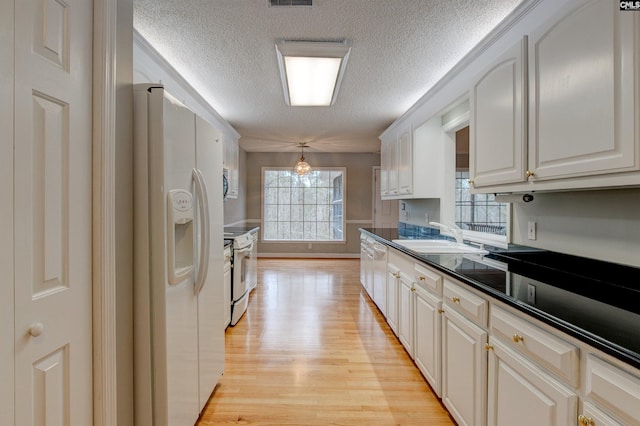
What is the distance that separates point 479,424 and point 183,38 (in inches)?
116

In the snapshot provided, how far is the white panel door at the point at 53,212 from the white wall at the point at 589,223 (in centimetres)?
228

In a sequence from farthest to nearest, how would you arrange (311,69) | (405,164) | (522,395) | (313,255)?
(313,255) < (405,164) < (311,69) < (522,395)

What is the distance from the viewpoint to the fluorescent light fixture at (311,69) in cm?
225

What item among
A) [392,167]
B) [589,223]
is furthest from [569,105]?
[392,167]

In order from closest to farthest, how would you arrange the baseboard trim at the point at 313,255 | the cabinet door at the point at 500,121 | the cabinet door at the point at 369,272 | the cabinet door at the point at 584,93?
the cabinet door at the point at 584,93
the cabinet door at the point at 500,121
the cabinet door at the point at 369,272
the baseboard trim at the point at 313,255

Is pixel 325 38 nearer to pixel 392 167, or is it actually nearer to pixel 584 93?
pixel 584 93

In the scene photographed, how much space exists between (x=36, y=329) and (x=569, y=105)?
2.13m

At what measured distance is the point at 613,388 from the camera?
78 cm

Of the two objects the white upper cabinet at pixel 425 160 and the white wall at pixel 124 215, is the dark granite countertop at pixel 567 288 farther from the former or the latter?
the white wall at pixel 124 215

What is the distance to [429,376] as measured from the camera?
1900mm

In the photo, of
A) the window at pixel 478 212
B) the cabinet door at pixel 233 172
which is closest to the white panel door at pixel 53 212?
the window at pixel 478 212

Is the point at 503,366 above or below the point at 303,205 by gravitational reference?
below

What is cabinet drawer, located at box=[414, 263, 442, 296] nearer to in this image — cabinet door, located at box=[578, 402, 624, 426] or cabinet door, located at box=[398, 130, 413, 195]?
cabinet door, located at box=[578, 402, 624, 426]

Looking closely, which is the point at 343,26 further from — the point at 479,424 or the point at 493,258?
the point at 479,424
